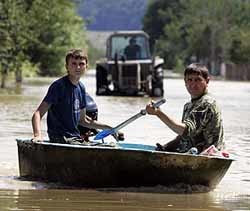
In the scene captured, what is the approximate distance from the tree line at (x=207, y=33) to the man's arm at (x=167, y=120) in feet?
248

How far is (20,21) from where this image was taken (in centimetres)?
4162

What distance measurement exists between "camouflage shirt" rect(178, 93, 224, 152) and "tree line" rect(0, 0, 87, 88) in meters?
29.3

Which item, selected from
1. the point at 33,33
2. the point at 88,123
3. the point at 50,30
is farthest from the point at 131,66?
the point at 88,123

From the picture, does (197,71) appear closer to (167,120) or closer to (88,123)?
(167,120)

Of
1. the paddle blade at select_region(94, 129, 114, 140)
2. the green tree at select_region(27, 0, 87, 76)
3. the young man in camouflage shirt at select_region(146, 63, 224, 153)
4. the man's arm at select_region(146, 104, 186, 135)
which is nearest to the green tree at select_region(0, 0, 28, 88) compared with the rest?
the green tree at select_region(27, 0, 87, 76)

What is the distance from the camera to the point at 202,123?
979 centimetres

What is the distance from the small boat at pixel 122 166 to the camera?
9.57 metres

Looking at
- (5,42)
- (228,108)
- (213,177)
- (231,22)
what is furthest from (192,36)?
(213,177)

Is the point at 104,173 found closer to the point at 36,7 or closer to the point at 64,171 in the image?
the point at 64,171

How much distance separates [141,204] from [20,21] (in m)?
33.4

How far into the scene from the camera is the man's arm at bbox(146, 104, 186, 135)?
9.26 metres

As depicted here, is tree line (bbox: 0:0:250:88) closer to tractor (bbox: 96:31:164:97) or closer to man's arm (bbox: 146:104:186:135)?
tractor (bbox: 96:31:164:97)

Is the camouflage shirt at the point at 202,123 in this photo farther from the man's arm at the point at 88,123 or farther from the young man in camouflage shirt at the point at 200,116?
the man's arm at the point at 88,123

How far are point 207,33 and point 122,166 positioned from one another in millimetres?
98248
